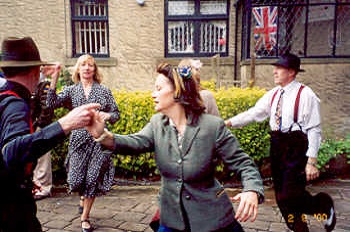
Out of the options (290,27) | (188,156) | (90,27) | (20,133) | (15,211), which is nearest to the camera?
(20,133)

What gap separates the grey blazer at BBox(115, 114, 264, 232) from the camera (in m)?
2.41

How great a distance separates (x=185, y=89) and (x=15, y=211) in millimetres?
1385

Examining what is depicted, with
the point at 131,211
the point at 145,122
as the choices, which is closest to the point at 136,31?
the point at 145,122

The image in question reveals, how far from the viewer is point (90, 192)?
14.3 ft

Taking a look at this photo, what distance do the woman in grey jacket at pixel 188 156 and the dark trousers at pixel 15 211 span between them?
26.1 inches

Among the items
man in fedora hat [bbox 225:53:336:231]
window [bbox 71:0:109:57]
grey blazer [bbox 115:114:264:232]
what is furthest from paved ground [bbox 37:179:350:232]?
window [bbox 71:0:109:57]

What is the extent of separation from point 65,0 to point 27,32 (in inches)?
57.2

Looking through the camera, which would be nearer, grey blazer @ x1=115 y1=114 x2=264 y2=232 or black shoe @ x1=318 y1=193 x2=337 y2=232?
grey blazer @ x1=115 y1=114 x2=264 y2=232

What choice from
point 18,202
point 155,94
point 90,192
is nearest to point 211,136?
point 155,94

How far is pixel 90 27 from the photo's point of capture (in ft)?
34.3

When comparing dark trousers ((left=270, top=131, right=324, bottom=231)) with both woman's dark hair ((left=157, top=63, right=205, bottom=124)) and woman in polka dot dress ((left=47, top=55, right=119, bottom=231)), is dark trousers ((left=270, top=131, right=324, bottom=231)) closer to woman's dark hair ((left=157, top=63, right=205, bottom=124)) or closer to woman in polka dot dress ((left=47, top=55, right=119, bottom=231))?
woman's dark hair ((left=157, top=63, right=205, bottom=124))

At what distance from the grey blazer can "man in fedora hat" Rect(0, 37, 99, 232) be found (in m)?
0.42

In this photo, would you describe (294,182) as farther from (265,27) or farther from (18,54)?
(265,27)

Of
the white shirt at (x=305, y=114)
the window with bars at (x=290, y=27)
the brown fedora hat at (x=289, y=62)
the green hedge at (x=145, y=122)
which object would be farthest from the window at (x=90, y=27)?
the white shirt at (x=305, y=114)
